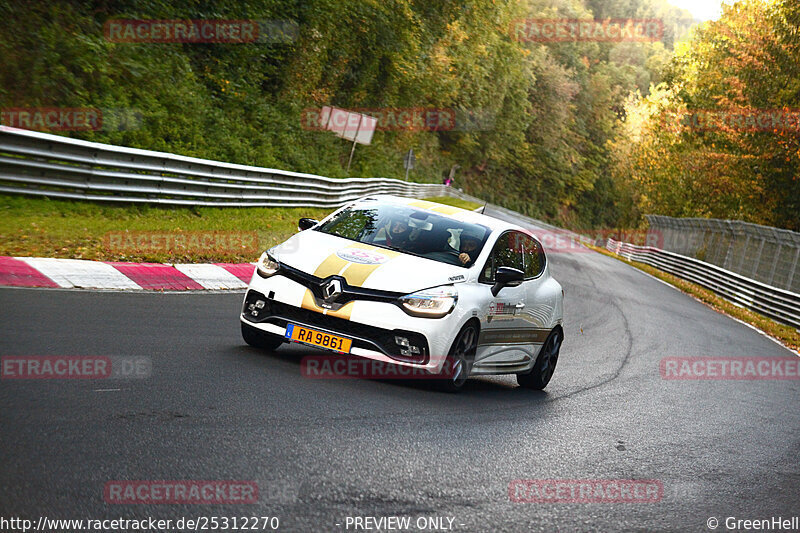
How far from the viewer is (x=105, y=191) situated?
611 inches

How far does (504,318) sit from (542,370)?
4.67ft

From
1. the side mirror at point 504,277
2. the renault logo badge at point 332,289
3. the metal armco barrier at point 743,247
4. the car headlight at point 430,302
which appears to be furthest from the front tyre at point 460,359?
the metal armco barrier at point 743,247

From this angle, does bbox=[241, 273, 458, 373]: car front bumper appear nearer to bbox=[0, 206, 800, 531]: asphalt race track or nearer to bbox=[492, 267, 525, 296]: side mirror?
bbox=[0, 206, 800, 531]: asphalt race track

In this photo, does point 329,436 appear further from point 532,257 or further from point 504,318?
point 532,257

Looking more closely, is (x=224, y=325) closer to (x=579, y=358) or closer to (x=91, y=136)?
(x=579, y=358)

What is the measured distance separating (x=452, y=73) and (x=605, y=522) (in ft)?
189

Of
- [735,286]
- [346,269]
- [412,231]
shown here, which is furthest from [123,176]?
[735,286]

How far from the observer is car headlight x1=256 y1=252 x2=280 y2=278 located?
314 inches

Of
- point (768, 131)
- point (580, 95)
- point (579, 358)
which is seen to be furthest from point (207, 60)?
point (580, 95)

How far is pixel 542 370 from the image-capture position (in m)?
9.93

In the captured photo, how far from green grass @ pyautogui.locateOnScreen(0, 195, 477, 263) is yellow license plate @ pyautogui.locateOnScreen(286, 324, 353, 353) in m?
5.04

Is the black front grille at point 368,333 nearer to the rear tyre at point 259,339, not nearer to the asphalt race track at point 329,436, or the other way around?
the asphalt race track at point 329,436

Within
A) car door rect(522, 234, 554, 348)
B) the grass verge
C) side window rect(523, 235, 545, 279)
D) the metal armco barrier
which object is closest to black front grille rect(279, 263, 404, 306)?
car door rect(522, 234, 554, 348)

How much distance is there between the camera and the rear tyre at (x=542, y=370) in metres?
9.87
